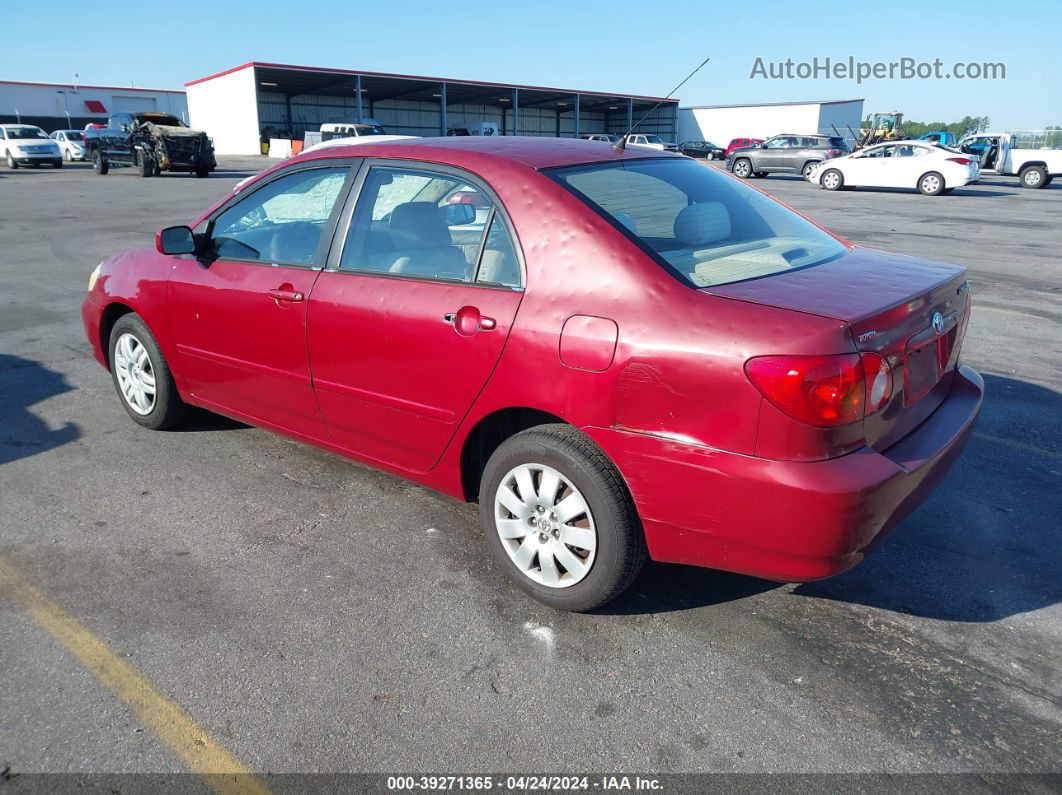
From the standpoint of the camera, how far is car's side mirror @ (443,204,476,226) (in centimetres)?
327

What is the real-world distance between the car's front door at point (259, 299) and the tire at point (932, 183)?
25.6 metres

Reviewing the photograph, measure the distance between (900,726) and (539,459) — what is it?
1409 millimetres

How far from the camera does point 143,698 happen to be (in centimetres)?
260

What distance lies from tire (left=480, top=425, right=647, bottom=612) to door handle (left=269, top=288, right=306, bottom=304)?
4.01 ft

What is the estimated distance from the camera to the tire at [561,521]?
9.29 ft

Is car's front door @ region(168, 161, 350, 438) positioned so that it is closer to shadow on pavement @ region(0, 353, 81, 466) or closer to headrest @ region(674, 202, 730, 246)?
shadow on pavement @ region(0, 353, 81, 466)

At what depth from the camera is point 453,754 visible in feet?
7.84

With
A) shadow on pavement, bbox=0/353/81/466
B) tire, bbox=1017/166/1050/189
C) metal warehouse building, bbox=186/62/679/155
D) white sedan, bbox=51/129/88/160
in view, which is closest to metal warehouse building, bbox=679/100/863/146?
metal warehouse building, bbox=186/62/679/155

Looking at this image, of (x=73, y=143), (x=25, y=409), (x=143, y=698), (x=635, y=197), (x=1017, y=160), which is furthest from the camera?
(x=73, y=143)

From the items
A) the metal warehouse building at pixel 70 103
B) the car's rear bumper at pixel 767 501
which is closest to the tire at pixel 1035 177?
the car's rear bumper at pixel 767 501

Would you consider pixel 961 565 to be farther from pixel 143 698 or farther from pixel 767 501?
pixel 143 698

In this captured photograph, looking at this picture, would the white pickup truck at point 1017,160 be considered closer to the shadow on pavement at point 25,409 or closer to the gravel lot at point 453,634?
the gravel lot at point 453,634

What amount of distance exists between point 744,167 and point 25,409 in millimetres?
33325

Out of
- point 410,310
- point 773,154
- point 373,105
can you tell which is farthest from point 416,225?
point 373,105
